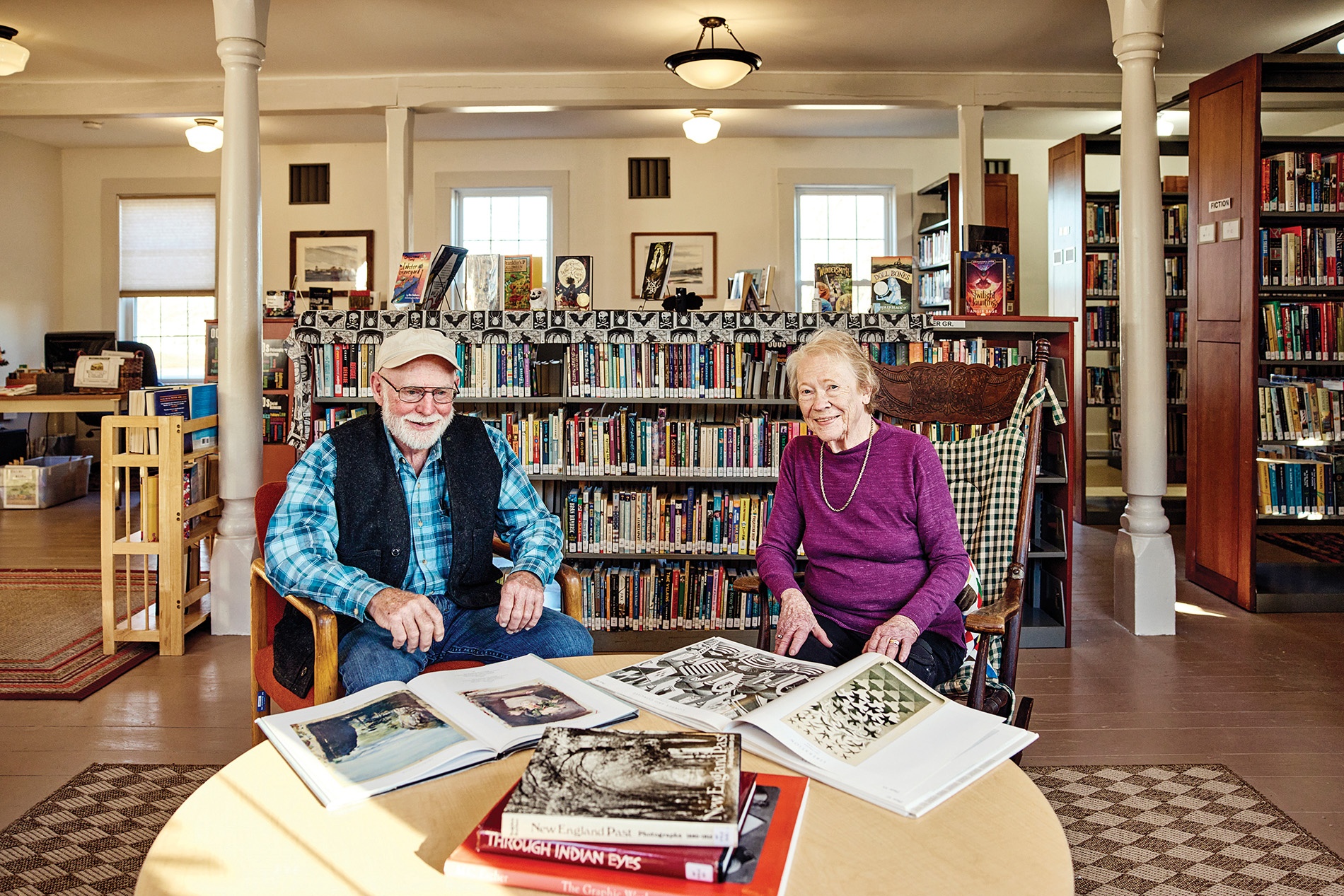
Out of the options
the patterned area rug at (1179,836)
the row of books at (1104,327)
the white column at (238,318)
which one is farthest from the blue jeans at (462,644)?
the row of books at (1104,327)

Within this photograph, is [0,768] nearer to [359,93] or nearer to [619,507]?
[619,507]

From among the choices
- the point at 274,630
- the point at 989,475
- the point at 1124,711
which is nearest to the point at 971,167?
the point at 1124,711

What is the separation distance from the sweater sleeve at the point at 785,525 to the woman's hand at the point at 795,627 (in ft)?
0.53

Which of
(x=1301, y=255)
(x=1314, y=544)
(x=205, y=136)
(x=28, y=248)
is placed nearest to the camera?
(x=1301, y=255)

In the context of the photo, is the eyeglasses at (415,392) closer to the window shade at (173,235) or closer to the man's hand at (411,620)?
the man's hand at (411,620)

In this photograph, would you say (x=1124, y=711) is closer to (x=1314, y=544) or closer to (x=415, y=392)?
(x=415, y=392)

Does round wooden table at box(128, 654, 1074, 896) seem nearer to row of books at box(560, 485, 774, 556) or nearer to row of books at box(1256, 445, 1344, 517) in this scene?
row of books at box(560, 485, 774, 556)

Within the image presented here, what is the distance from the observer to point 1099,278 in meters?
7.18

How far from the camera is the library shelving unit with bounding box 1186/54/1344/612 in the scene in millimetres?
4520

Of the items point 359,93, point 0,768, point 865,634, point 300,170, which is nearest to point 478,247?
point 300,170

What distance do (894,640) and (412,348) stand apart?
127cm

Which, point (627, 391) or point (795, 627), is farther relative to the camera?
point (627, 391)

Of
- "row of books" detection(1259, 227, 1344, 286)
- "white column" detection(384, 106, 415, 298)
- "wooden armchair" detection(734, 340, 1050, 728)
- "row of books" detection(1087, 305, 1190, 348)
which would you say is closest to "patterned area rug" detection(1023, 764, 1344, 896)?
"wooden armchair" detection(734, 340, 1050, 728)

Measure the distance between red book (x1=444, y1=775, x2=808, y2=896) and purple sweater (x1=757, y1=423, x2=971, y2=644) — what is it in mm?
1122
